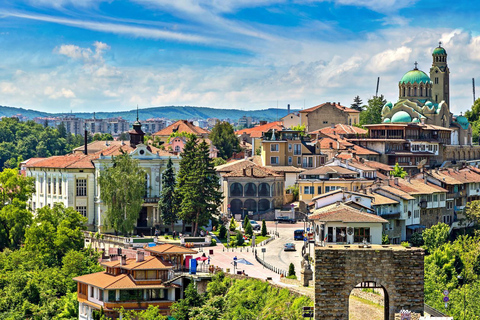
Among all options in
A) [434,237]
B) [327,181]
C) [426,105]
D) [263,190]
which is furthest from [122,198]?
[426,105]

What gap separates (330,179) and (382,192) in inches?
476

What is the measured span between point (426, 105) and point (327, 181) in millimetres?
41740

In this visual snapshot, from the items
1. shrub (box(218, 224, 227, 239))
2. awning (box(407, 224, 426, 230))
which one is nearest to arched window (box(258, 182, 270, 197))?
awning (box(407, 224, 426, 230))

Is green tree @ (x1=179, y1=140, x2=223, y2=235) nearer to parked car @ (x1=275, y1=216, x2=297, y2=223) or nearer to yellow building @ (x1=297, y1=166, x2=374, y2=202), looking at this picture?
parked car @ (x1=275, y1=216, x2=297, y2=223)

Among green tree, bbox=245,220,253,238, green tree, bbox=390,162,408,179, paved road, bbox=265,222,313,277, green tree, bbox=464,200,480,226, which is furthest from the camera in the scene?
green tree, bbox=390,162,408,179

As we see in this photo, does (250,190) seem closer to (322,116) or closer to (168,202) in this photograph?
(168,202)

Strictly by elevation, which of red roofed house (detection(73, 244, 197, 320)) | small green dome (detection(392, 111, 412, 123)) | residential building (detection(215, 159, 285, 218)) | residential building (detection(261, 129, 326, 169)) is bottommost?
red roofed house (detection(73, 244, 197, 320))

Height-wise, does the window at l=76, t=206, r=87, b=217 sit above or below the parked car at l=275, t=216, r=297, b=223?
above

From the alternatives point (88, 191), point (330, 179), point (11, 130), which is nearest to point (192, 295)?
point (88, 191)

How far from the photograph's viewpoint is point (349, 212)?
62.8 metres

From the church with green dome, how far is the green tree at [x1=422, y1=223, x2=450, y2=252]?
4084cm

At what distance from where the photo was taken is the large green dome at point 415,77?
13188cm

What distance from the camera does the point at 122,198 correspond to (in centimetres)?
7688

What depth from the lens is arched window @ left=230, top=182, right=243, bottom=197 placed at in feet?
312
